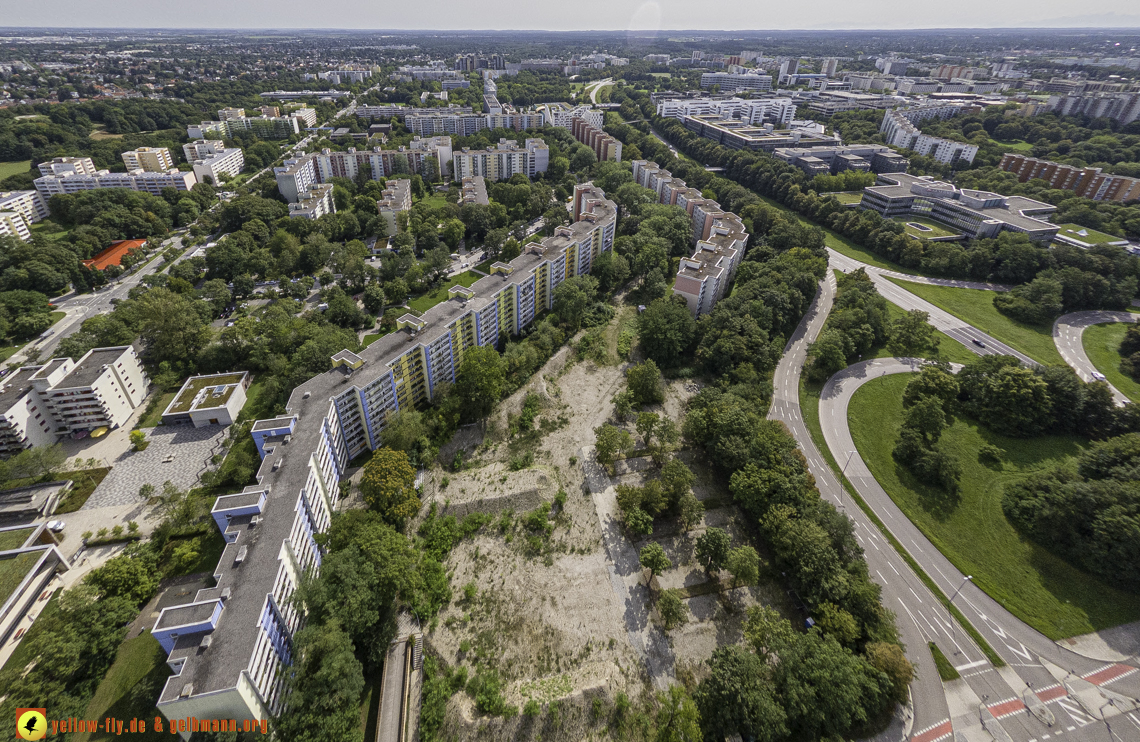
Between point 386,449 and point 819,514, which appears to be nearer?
point 819,514

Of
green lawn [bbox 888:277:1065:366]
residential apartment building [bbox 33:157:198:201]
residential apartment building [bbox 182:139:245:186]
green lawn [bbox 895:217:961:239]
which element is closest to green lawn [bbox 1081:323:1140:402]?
green lawn [bbox 888:277:1065:366]

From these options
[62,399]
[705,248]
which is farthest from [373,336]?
[705,248]

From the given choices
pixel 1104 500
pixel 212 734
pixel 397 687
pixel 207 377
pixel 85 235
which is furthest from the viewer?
pixel 85 235

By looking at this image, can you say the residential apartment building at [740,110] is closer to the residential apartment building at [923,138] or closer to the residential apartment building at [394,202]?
the residential apartment building at [923,138]

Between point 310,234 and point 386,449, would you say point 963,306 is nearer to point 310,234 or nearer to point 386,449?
point 386,449

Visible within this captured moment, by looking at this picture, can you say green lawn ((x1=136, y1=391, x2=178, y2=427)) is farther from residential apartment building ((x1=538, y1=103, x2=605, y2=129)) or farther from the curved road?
residential apartment building ((x1=538, y1=103, x2=605, y2=129))

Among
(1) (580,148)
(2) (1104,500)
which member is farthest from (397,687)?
(1) (580,148)

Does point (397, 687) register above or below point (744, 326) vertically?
below

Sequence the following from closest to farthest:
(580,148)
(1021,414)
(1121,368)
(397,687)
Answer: (397,687) < (1021,414) < (1121,368) < (580,148)
